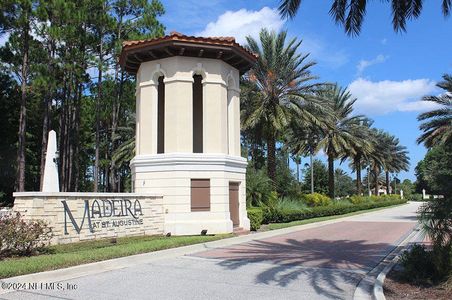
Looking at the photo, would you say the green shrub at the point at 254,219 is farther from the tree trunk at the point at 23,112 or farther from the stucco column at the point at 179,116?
the tree trunk at the point at 23,112

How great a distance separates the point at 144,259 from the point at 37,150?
38.2 metres

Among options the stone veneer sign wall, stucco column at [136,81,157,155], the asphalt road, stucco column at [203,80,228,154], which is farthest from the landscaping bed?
the asphalt road

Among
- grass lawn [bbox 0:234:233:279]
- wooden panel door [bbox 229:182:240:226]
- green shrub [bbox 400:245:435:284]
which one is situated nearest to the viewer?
green shrub [bbox 400:245:435:284]

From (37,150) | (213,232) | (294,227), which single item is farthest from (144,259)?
(37,150)

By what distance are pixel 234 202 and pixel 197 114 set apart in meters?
4.38

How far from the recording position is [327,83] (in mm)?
30719

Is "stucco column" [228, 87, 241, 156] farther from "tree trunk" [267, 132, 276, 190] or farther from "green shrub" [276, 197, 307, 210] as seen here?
"tree trunk" [267, 132, 276, 190]

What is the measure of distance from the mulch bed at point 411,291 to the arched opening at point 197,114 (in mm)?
13005

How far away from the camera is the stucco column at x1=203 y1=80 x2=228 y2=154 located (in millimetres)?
19828

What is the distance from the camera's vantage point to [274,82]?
29594mm

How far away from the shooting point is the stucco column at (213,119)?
19.8 meters

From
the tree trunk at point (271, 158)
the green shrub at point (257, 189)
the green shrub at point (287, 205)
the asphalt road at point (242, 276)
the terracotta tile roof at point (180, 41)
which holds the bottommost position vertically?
the asphalt road at point (242, 276)

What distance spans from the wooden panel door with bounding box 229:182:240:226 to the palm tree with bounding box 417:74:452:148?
59.9 feet

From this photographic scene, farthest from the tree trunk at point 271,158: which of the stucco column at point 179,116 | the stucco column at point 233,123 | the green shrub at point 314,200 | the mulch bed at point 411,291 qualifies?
the mulch bed at point 411,291
